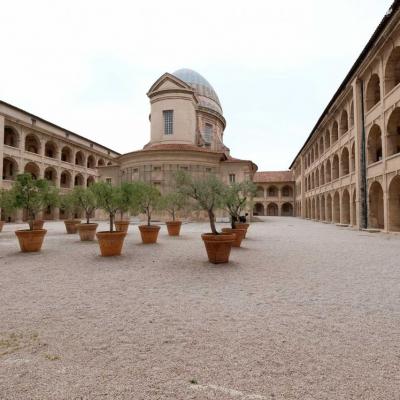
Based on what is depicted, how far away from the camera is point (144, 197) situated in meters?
13.5

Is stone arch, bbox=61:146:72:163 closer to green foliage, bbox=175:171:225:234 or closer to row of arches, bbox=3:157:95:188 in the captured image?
row of arches, bbox=3:157:95:188

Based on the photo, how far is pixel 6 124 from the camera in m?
31.5

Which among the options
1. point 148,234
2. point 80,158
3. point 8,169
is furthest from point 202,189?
point 80,158

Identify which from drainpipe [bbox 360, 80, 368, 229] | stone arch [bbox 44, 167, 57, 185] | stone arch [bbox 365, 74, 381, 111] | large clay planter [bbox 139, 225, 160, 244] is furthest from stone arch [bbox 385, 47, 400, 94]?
stone arch [bbox 44, 167, 57, 185]

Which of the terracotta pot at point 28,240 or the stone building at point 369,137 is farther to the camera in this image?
the stone building at point 369,137

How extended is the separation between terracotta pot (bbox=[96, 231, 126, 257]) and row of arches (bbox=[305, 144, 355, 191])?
20.8 metres

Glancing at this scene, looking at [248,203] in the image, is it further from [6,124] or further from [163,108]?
[6,124]

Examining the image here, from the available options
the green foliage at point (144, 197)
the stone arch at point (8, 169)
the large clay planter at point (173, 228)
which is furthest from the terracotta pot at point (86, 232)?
the stone arch at point (8, 169)

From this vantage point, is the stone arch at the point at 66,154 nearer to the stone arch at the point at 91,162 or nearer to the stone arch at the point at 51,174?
the stone arch at the point at 51,174

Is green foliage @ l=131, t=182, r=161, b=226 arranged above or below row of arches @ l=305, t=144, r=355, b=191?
below

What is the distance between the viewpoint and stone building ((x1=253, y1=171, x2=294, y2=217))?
57.8m

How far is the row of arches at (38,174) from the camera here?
33.6 meters

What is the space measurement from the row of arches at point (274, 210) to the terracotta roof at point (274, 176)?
5592 mm

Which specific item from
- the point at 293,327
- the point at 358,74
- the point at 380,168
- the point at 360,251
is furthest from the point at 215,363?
the point at 358,74
